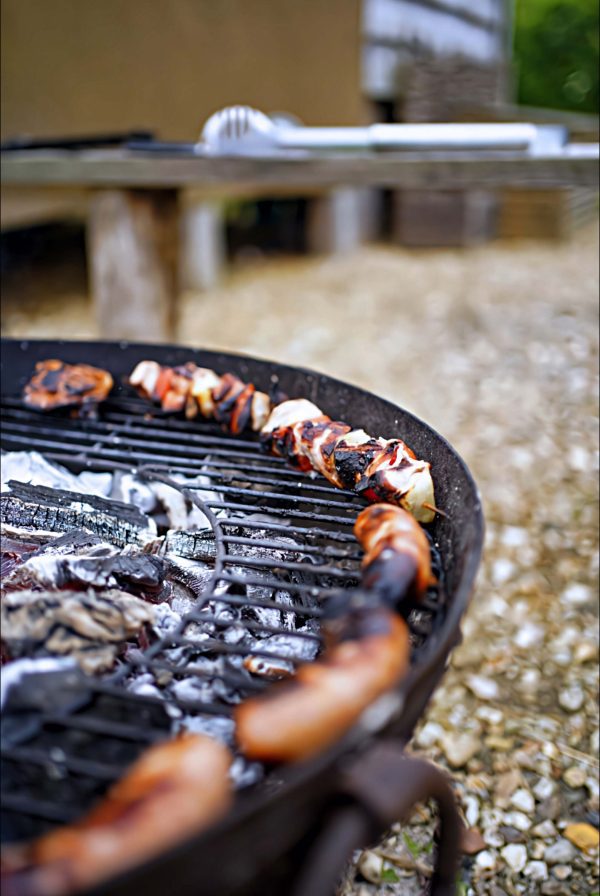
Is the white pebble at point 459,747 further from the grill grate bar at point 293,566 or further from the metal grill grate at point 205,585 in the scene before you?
the grill grate bar at point 293,566

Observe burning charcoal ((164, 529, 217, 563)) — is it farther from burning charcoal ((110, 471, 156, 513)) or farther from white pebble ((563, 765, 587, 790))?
white pebble ((563, 765, 587, 790))

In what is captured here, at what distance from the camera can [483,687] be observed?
251 cm

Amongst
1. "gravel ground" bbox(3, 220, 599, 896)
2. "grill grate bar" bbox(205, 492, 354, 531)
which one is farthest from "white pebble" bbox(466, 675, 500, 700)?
"grill grate bar" bbox(205, 492, 354, 531)

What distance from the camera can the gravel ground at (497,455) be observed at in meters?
1.99

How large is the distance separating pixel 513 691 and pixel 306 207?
23.0 ft

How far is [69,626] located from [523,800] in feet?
5.04

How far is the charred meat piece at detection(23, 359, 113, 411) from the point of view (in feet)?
6.56

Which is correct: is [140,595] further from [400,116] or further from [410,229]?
[400,116]

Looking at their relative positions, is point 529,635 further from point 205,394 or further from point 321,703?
point 321,703

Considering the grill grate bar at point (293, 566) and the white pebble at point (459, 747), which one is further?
the white pebble at point (459, 747)

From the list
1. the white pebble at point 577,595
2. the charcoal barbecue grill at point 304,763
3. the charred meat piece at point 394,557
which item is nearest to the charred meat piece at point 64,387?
the charcoal barbecue grill at point 304,763

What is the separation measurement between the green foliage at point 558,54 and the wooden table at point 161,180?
17.7 m

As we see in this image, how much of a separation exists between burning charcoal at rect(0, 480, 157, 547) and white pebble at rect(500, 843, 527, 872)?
123 cm

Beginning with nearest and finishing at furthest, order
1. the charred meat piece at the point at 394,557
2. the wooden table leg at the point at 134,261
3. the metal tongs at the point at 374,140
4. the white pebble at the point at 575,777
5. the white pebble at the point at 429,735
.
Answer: the charred meat piece at the point at 394,557 → the white pebble at the point at 575,777 → the white pebble at the point at 429,735 → the metal tongs at the point at 374,140 → the wooden table leg at the point at 134,261
